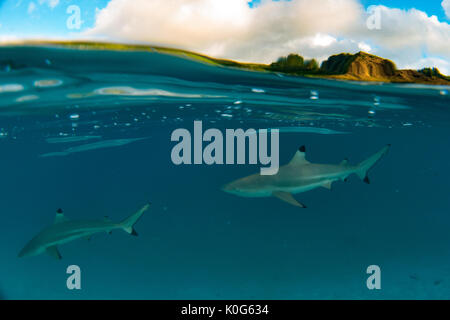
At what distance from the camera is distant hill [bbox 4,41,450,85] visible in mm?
8141

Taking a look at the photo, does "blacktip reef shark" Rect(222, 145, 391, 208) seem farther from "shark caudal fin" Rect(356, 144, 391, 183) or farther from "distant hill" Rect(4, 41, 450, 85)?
"distant hill" Rect(4, 41, 450, 85)

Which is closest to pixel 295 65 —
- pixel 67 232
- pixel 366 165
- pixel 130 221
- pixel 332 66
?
pixel 332 66

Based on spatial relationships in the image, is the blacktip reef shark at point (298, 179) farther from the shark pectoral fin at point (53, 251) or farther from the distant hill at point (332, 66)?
the shark pectoral fin at point (53, 251)

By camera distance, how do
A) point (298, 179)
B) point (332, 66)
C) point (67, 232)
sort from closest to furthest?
point (298, 179) → point (67, 232) → point (332, 66)

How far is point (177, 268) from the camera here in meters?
24.0

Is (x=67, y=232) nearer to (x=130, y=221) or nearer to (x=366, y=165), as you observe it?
(x=130, y=221)

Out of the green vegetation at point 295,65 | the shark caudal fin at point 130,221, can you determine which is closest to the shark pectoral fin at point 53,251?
the shark caudal fin at point 130,221

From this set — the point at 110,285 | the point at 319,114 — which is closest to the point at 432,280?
the point at 319,114

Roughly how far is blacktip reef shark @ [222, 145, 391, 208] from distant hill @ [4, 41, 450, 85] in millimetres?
3051

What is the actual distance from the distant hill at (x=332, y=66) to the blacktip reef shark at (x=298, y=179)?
10.0 feet

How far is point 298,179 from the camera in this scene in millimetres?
8336

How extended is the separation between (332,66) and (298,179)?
4.30 meters

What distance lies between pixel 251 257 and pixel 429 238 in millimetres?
15069

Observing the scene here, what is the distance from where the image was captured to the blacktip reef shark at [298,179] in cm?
829
